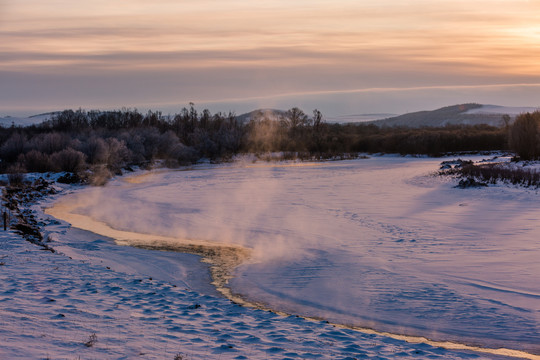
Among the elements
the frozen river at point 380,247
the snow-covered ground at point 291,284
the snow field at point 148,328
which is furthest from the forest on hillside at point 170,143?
the snow field at point 148,328

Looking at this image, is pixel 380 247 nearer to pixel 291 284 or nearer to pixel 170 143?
pixel 291 284

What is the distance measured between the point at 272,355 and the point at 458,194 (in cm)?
2084

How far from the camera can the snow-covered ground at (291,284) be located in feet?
24.4

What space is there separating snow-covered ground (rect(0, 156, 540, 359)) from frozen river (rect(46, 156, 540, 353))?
2.0 inches

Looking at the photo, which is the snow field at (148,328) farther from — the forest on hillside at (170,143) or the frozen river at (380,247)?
the forest on hillside at (170,143)

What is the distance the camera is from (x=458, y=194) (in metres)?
25.7

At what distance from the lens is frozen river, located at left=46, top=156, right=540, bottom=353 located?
9.52m

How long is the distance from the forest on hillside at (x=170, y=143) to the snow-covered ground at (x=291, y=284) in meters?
21.0

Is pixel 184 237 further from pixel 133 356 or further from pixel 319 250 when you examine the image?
pixel 133 356

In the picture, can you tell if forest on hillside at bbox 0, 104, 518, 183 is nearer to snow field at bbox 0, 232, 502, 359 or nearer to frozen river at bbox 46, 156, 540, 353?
frozen river at bbox 46, 156, 540, 353

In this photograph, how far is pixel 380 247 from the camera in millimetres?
14648

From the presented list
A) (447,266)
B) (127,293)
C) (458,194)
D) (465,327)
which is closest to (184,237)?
(127,293)

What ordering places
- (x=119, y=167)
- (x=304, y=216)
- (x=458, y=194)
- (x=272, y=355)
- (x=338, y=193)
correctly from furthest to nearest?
(x=119, y=167), (x=338, y=193), (x=458, y=194), (x=304, y=216), (x=272, y=355)

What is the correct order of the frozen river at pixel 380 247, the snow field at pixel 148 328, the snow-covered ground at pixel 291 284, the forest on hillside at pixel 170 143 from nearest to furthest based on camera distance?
the snow field at pixel 148 328, the snow-covered ground at pixel 291 284, the frozen river at pixel 380 247, the forest on hillside at pixel 170 143
